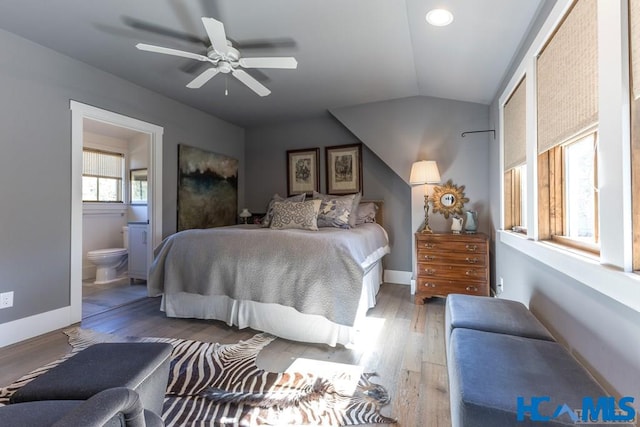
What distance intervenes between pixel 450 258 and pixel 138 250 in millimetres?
4100

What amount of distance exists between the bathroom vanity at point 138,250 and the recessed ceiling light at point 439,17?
405cm

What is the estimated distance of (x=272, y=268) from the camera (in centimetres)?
227

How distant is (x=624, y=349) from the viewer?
0.94 metres

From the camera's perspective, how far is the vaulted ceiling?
193cm

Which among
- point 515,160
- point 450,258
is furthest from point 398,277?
point 515,160

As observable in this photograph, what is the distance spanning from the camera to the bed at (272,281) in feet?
6.86

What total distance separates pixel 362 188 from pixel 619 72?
3.19 meters

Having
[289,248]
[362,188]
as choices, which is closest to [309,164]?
[362,188]

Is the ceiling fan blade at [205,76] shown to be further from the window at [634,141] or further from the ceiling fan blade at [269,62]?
the window at [634,141]

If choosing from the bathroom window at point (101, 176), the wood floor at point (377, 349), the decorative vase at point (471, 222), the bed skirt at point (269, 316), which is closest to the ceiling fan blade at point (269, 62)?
the bed skirt at point (269, 316)

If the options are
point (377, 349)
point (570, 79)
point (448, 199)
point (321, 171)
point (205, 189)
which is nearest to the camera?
point (570, 79)

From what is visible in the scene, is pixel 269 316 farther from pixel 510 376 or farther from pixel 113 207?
pixel 113 207

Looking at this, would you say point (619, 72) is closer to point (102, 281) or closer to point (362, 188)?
point (362, 188)

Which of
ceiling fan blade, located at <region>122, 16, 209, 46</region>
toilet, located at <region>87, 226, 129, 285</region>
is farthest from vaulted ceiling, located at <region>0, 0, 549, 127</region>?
toilet, located at <region>87, 226, 129, 285</region>
